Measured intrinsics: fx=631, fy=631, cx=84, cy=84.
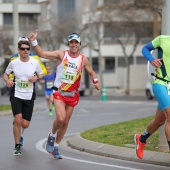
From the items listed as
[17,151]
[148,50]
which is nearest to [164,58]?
[148,50]

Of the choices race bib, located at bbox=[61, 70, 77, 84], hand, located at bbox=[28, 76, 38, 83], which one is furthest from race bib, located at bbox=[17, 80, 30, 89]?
race bib, located at bbox=[61, 70, 77, 84]

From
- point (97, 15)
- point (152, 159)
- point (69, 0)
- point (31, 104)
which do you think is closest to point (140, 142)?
point (152, 159)

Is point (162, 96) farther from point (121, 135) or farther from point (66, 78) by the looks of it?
point (121, 135)

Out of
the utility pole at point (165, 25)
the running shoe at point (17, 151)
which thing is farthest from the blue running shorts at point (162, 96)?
the running shoe at point (17, 151)

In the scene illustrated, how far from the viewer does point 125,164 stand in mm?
10219

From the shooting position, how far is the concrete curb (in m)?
10.2

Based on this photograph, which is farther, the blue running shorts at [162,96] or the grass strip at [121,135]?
the grass strip at [121,135]

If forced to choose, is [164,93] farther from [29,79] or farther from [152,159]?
[29,79]

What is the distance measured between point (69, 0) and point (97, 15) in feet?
30.2

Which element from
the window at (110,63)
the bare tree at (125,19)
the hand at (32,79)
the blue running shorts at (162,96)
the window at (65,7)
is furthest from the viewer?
the window at (110,63)

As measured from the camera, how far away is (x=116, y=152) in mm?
11148

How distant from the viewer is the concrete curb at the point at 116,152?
10180 millimetres

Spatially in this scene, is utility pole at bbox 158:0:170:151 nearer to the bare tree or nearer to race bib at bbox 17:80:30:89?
race bib at bbox 17:80:30:89

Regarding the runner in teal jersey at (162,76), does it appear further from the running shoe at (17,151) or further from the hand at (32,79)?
the running shoe at (17,151)
